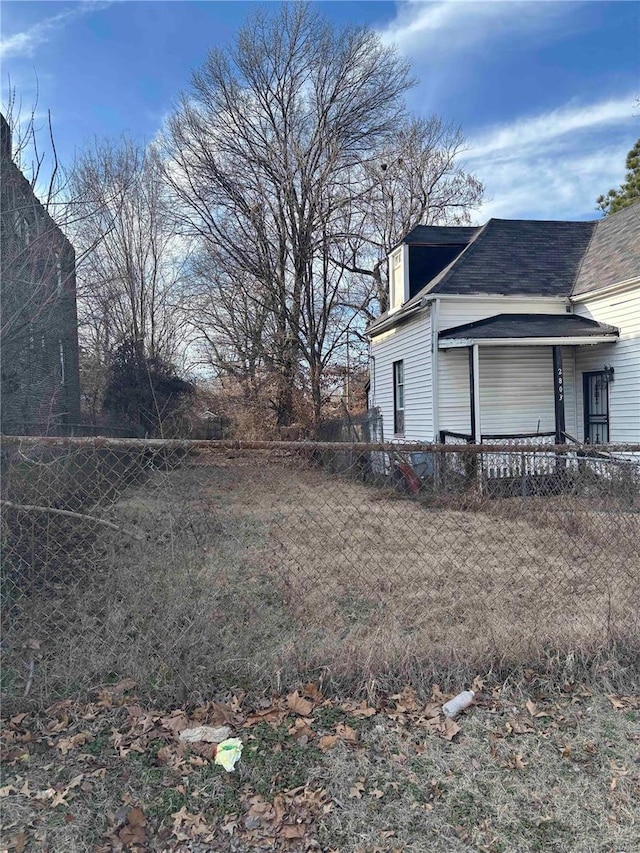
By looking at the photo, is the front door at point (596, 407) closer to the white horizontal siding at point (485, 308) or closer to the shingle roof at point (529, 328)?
the shingle roof at point (529, 328)

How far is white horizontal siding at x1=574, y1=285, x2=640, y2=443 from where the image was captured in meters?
9.97

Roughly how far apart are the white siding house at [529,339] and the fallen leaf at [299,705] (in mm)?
8248

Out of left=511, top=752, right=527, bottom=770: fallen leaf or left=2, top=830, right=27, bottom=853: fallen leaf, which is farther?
left=511, top=752, right=527, bottom=770: fallen leaf

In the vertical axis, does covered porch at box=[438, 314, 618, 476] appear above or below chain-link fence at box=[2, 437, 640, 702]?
above

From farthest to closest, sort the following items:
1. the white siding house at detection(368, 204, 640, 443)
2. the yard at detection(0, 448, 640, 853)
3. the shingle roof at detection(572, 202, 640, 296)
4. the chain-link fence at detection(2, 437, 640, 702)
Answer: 1. the shingle roof at detection(572, 202, 640, 296)
2. the white siding house at detection(368, 204, 640, 443)
3. the chain-link fence at detection(2, 437, 640, 702)
4. the yard at detection(0, 448, 640, 853)

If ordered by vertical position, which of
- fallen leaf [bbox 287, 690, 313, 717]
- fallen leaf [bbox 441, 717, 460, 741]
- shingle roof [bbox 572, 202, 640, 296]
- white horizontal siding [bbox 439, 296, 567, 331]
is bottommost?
fallen leaf [bbox 441, 717, 460, 741]

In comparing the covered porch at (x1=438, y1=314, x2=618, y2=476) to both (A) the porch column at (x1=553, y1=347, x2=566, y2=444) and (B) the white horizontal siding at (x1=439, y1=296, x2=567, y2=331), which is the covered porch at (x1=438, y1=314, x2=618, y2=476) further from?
(B) the white horizontal siding at (x1=439, y1=296, x2=567, y2=331)

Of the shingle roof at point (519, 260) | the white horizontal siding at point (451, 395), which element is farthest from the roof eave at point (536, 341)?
the shingle roof at point (519, 260)

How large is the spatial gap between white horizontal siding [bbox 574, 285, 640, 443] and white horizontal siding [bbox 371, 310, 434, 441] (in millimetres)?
3418


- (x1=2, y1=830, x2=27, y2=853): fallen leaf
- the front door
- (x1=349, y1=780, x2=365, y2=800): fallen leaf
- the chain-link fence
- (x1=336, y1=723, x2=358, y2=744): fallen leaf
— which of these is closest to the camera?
(x1=2, y1=830, x2=27, y2=853): fallen leaf

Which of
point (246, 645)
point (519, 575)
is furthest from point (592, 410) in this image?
point (246, 645)

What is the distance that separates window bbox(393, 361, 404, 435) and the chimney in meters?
10.2

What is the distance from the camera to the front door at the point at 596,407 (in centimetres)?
1088

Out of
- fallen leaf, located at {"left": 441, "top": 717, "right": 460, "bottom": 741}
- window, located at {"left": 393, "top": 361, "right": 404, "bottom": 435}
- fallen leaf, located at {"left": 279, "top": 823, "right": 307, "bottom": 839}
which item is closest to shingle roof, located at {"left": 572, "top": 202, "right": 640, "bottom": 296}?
window, located at {"left": 393, "top": 361, "right": 404, "bottom": 435}
